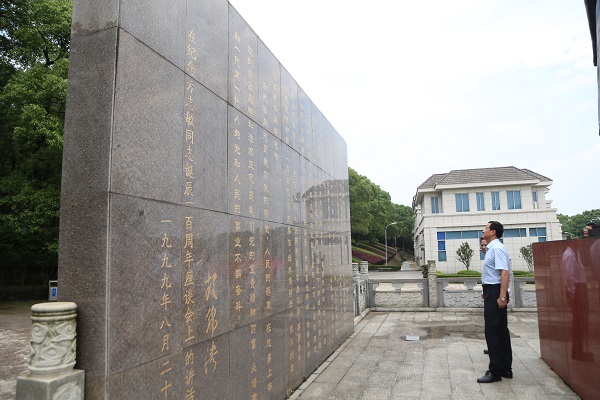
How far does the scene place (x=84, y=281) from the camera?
1.72 m

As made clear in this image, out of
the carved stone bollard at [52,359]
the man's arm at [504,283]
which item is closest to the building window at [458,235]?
the man's arm at [504,283]

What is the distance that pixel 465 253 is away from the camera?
70.7ft

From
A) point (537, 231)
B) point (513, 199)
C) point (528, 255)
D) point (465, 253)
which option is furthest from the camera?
point (513, 199)

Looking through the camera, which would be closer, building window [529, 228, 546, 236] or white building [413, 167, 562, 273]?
building window [529, 228, 546, 236]

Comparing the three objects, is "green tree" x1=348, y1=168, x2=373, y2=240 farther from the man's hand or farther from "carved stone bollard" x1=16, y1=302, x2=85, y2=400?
"carved stone bollard" x1=16, y1=302, x2=85, y2=400

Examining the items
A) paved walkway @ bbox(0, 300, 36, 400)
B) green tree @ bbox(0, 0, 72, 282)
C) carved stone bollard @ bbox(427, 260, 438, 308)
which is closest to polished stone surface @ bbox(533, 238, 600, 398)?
carved stone bollard @ bbox(427, 260, 438, 308)

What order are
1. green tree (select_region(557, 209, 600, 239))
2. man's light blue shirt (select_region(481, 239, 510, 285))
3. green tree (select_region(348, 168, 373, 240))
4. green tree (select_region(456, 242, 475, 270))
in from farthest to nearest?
1. green tree (select_region(557, 209, 600, 239))
2. green tree (select_region(348, 168, 373, 240))
3. green tree (select_region(456, 242, 475, 270))
4. man's light blue shirt (select_region(481, 239, 510, 285))

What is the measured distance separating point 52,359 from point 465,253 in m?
22.5

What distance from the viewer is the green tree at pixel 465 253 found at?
21516 millimetres

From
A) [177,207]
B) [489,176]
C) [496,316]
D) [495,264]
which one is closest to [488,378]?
[496,316]

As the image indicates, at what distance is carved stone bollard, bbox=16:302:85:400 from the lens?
5.00 feet

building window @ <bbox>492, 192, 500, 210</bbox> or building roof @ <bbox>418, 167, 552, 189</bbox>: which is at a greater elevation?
building roof @ <bbox>418, 167, 552, 189</bbox>

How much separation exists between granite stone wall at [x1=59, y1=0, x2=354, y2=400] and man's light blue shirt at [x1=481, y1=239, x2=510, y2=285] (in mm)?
1987

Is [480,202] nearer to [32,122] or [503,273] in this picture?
[503,273]
